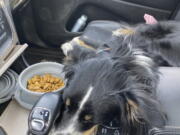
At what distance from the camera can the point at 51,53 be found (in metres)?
2.38

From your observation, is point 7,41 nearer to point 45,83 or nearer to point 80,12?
point 45,83

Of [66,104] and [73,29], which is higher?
[66,104]

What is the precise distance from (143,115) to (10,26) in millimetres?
1110

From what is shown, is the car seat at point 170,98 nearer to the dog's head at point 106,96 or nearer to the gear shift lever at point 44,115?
the dog's head at point 106,96

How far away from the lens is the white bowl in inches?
75.5

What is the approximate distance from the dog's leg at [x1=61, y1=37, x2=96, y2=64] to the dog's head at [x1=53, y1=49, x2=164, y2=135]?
115 mm

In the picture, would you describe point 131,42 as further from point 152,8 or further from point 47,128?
point 152,8

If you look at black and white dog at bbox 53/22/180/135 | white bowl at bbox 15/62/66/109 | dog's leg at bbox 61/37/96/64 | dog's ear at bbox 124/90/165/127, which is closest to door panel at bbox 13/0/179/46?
white bowl at bbox 15/62/66/109

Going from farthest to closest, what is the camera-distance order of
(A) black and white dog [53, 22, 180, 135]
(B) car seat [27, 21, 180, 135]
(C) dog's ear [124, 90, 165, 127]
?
(A) black and white dog [53, 22, 180, 135] → (C) dog's ear [124, 90, 165, 127] → (B) car seat [27, 21, 180, 135]

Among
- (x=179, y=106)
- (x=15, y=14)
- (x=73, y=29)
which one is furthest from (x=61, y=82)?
(x=179, y=106)

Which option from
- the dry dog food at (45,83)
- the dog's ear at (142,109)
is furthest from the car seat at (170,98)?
the dry dog food at (45,83)

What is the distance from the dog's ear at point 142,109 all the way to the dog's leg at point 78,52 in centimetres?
25

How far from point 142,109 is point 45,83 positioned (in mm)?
991

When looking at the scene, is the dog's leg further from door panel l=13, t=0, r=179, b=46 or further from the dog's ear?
door panel l=13, t=0, r=179, b=46
